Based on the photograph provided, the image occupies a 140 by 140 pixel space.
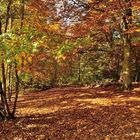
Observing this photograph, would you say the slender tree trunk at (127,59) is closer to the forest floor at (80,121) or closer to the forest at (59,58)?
the forest at (59,58)

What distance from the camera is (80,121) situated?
32.3ft

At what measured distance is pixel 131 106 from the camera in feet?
37.8

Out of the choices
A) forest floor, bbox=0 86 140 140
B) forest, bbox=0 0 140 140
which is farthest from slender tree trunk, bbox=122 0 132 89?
forest floor, bbox=0 86 140 140

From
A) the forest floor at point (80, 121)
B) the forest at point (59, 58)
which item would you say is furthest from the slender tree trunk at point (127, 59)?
the forest floor at point (80, 121)

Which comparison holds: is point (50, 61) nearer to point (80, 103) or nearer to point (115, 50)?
point (115, 50)

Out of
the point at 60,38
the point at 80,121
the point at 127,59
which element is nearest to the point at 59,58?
the point at 60,38

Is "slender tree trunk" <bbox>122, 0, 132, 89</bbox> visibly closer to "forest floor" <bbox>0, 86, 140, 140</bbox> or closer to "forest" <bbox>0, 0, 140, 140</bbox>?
"forest" <bbox>0, 0, 140, 140</bbox>

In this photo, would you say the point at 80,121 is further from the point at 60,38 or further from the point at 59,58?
the point at 59,58

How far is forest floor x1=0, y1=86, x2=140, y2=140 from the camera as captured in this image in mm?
8562

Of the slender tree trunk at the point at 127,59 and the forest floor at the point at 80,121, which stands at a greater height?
the slender tree trunk at the point at 127,59

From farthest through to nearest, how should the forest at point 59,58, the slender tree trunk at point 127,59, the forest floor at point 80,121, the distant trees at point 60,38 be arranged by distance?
the slender tree trunk at point 127,59, the forest floor at point 80,121, the forest at point 59,58, the distant trees at point 60,38

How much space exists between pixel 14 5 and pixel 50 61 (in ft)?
59.7

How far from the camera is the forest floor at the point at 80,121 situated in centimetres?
856

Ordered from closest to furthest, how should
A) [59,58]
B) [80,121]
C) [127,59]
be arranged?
[80,121]
[59,58]
[127,59]
